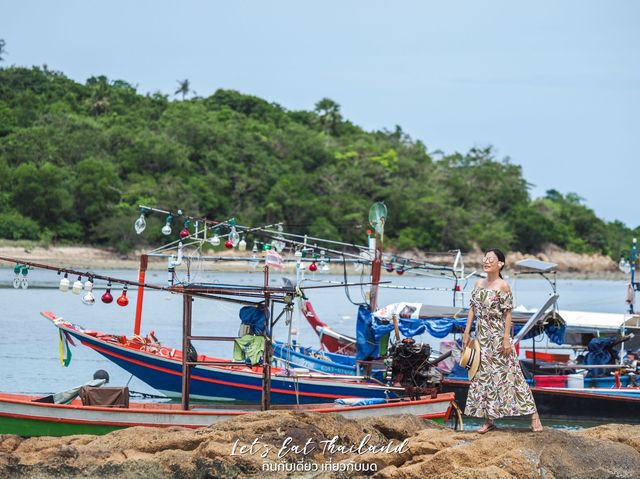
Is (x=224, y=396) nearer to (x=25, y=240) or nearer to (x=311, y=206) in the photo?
(x=25, y=240)

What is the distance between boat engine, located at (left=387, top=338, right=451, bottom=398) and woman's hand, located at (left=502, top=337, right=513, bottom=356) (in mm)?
3979

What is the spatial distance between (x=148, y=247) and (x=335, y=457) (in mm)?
50654

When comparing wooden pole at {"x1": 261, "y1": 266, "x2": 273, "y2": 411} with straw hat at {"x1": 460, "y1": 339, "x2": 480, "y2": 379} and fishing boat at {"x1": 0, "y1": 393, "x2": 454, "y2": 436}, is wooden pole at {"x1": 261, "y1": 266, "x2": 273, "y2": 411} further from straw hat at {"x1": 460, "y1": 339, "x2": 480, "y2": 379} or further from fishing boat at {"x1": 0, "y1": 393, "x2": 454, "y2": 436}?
straw hat at {"x1": 460, "y1": 339, "x2": 480, "y2": 379}

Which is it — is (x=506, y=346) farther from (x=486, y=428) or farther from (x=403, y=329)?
(x=403, y=329)

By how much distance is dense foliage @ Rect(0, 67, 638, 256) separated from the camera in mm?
57219

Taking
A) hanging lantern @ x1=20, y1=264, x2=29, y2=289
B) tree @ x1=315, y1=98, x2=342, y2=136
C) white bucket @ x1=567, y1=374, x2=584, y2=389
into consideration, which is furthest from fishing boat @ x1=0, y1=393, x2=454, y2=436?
tree @ x1=315, y1=98, x2=342, y2=136

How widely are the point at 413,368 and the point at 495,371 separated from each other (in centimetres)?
403

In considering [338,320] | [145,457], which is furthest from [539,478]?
[338,320]

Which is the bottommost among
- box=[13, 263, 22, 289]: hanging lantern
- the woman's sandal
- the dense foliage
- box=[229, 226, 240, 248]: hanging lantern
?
the woman's sandal

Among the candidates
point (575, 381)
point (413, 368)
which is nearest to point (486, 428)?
point (413, 368)

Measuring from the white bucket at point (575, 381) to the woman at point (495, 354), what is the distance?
731cm

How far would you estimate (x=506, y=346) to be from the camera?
9.07 m

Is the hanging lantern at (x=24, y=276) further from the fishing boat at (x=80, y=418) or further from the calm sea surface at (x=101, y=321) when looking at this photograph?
the calm sea surface at (x=101, y=321)

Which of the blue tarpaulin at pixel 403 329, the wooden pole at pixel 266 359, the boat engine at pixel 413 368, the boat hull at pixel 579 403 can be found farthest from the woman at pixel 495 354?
the boat hull at pixel 579 403
